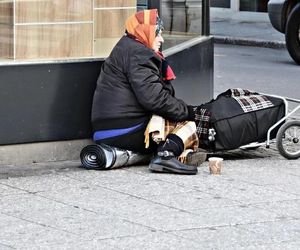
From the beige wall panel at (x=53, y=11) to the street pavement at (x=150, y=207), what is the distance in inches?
42.8

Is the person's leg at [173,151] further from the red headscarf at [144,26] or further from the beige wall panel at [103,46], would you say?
the beige wall panel at [103,46]

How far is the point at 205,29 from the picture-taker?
913 cm

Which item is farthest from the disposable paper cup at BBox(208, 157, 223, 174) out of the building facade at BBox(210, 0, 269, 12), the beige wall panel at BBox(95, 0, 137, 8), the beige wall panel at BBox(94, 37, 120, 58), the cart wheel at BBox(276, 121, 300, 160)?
the building facade at BBox(210, 0, 269, 12)

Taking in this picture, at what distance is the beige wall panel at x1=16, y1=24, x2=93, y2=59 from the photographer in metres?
7.53

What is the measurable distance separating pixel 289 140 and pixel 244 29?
10.7m

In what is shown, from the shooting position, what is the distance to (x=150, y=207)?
631 cm

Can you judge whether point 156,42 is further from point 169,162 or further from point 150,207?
point 150,207

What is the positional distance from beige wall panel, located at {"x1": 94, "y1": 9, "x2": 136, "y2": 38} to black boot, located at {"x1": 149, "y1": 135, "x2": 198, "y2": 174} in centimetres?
114

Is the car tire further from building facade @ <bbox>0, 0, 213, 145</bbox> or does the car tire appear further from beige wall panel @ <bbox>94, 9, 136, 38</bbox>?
beige wall panel @ <bbox>94, 9, 136, 38</bbox>

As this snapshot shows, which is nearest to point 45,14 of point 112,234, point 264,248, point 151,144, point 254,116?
point 151,144

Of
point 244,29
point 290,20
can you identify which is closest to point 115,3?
point 290,20

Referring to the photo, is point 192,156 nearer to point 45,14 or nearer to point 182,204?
point 182,204

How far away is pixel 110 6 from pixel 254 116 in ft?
4.62

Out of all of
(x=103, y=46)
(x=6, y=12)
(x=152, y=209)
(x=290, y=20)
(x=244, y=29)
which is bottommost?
(x=152, y=209)
